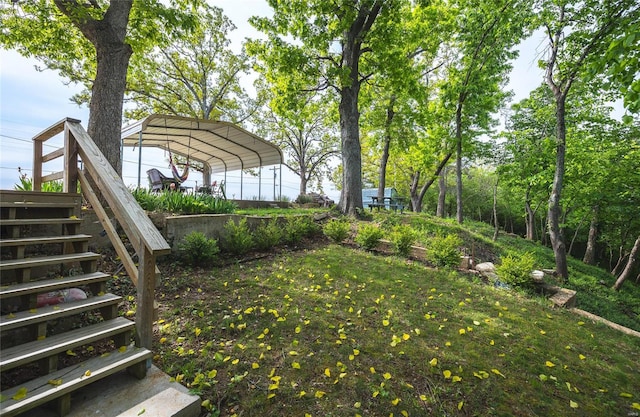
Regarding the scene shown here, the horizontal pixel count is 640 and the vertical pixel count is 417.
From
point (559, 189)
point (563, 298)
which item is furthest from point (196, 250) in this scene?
point (559, 189)

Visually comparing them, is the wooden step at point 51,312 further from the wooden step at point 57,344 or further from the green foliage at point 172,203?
the green foliage at point 172,203

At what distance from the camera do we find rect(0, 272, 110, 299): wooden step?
5.93ft

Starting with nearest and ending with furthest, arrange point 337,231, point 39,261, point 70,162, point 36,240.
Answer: point 39,261 → point 36,240 → point 70,162 → point 337,231

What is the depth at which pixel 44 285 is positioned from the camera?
1.94 metres

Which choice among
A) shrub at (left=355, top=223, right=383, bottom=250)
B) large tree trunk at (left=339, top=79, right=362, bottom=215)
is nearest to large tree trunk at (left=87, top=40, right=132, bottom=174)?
shrub at (left=355, top=223, right=383, bottom=250)

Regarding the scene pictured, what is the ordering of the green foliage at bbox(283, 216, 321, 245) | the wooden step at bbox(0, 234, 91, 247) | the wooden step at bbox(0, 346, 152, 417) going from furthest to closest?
the green foliage at bbox(283, 216, 321, 245), the wooden step at bbox(0, 234, 91, 247), the wooden step at bbox(0, 346, 152, 417)

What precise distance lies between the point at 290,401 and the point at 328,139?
23.2 meters

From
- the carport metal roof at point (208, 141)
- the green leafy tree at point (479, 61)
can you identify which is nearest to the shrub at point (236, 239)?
the carport metal roof at point (208, 141)

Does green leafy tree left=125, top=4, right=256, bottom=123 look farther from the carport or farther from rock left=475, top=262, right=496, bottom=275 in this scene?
rock left=475, top=262, right=496, bottom=275

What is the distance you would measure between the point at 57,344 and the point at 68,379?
26cm

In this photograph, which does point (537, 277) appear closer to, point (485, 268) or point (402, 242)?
point (485, 268)

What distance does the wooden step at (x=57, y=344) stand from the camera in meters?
1.51

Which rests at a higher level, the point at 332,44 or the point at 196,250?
the point at 332,44

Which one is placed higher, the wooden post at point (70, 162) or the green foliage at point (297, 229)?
the wooden post at point (70, 162)
